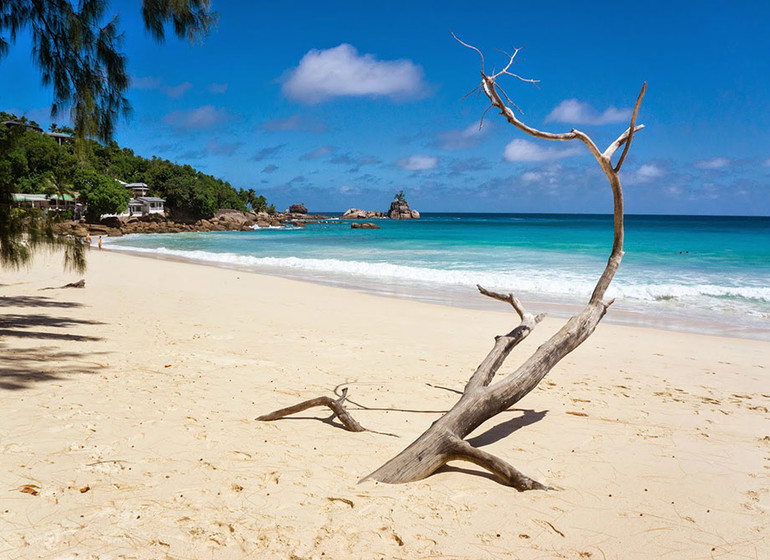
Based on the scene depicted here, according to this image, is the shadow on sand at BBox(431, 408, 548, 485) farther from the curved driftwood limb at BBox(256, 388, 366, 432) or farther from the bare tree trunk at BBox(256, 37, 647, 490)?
the curved driftwood limb at BBox(256, 388, 366, 432)

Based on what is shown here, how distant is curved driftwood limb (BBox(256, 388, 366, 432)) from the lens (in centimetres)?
433

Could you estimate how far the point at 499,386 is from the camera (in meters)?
4.13

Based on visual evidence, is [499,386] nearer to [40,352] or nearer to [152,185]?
[40,352]

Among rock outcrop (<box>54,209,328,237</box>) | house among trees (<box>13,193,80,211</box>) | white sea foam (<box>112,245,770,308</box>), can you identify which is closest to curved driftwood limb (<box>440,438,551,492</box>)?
house among trees (<box>13,193,80,211</box>)

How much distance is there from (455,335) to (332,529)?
21.2ft

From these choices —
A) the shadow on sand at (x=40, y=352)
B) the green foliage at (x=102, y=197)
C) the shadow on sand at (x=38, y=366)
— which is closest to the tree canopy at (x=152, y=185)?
the green foliage at (x=102, y=197)

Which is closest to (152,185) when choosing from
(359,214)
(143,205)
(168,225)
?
(143,205)

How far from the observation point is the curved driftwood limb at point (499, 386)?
340cm

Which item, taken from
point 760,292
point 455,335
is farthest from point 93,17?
point 760,292

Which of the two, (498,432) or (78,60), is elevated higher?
(78,60)

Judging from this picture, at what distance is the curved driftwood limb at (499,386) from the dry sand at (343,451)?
0.46 ft

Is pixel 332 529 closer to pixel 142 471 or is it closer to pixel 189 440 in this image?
pixel 142 471

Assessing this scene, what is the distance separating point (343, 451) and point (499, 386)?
130 centimetres

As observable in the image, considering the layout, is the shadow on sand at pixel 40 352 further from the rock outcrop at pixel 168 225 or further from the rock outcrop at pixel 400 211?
the rock outcrop at pixel 400 211
